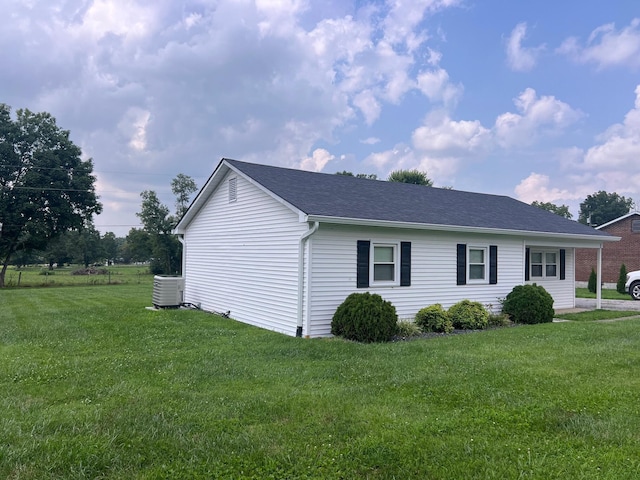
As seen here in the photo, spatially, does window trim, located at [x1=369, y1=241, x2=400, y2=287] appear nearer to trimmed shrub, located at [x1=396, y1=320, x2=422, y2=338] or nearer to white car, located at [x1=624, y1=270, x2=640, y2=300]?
trimmed shrub, located at [x1=396, y1=320, x2=422, y2=338]

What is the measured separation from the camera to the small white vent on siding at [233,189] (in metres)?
12.3

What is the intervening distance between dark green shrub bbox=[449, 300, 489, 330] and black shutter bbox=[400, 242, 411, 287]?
1484 millimetres

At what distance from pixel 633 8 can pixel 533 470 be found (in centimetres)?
1428

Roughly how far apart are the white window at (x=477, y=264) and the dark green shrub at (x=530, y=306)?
1.00 metres

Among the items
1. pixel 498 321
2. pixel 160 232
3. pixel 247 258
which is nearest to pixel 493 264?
pixel 498 321

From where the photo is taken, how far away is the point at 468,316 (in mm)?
11125

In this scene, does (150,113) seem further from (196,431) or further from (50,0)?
(196,431)

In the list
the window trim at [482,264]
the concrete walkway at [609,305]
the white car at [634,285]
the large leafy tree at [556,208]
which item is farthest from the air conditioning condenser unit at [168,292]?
the large leafy tree at [556,208]

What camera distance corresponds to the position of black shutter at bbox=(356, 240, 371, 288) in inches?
396

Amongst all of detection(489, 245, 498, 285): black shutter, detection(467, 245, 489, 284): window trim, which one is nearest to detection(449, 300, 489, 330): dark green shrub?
detection(467, 245, 489, 284): window trim

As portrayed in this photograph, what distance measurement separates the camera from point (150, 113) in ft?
57.9

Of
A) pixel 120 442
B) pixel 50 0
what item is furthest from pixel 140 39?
pixel 120 442

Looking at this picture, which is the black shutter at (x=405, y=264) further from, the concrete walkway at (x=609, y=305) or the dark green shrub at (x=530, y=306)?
the concrete walkway at (x=609, y=305)

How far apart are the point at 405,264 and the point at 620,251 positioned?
76.5 feet
